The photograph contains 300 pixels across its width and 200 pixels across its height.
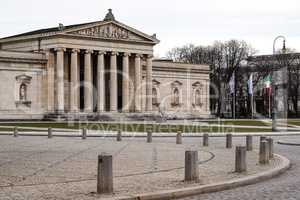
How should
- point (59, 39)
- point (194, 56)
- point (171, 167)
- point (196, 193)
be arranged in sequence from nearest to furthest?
point (196, 193) → point (171, 167) → point (59, 39) → point (194, 56)

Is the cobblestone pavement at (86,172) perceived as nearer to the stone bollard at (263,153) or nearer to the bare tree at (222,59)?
the stone bollard at (263,153)

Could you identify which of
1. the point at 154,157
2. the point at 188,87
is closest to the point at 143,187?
the point at 154,157

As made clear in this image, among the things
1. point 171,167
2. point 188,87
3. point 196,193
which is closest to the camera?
point 196,193

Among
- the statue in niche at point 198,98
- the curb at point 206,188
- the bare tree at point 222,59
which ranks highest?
the bare tree at point 222,59

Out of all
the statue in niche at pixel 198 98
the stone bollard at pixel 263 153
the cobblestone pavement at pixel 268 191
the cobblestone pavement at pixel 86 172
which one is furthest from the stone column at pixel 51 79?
the cobblestone pavement at pixel 268 191

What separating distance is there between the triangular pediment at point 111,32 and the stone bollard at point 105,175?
74103 millimetres

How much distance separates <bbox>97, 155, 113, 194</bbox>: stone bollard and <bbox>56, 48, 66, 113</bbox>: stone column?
73648mm

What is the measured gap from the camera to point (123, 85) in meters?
95.6

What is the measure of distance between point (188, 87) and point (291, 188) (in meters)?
95.1

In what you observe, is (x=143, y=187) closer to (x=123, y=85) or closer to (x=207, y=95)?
(x=123, y=85)

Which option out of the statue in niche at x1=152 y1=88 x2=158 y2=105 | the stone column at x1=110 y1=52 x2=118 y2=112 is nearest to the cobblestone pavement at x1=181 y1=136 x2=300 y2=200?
the stone column at x1=110 y1=52 x2=118 y2=112

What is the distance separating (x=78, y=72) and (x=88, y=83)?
2814 mm

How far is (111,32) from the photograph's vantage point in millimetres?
91875

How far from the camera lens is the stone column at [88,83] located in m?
89.2
